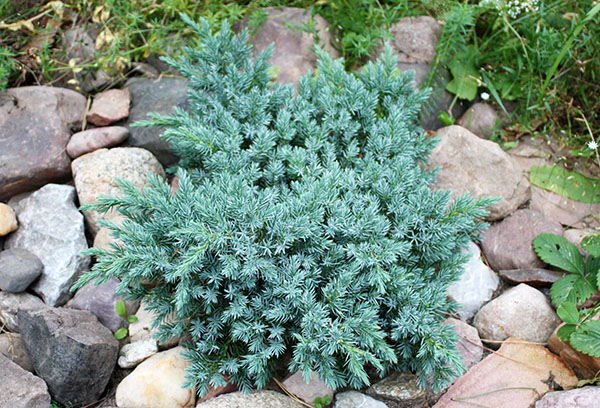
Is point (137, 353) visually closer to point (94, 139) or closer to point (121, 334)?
point (121, 334)

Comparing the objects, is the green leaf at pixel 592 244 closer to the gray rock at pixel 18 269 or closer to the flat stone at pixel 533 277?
the flat stone at pixel 533 277

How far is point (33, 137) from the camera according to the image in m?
3.42

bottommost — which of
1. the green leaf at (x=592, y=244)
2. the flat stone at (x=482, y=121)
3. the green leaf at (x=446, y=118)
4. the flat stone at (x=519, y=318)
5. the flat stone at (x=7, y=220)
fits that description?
the flat stone at (x=519, y=318)

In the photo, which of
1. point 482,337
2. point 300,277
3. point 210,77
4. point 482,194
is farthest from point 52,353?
point 482,194

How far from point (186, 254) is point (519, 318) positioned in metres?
1.91

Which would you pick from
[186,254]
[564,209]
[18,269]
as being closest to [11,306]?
[18,269]

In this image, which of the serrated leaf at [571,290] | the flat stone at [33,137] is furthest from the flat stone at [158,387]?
the serrated leaf at [571,290]

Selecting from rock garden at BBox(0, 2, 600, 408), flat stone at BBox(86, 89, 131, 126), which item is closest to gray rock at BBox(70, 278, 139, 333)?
rock garden at BBox(0, 2, 600, 408)

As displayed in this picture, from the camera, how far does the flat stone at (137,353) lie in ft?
9.06

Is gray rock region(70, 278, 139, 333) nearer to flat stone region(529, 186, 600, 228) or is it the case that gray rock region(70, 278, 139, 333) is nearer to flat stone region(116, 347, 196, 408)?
flat stone region(116, 347, 196, 408)

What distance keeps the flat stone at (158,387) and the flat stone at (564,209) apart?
2470mm

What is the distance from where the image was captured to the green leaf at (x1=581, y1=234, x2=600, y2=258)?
2842mm

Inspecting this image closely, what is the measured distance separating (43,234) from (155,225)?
1.23 meters

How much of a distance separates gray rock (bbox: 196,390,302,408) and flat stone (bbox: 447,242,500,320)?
113 centimetres
